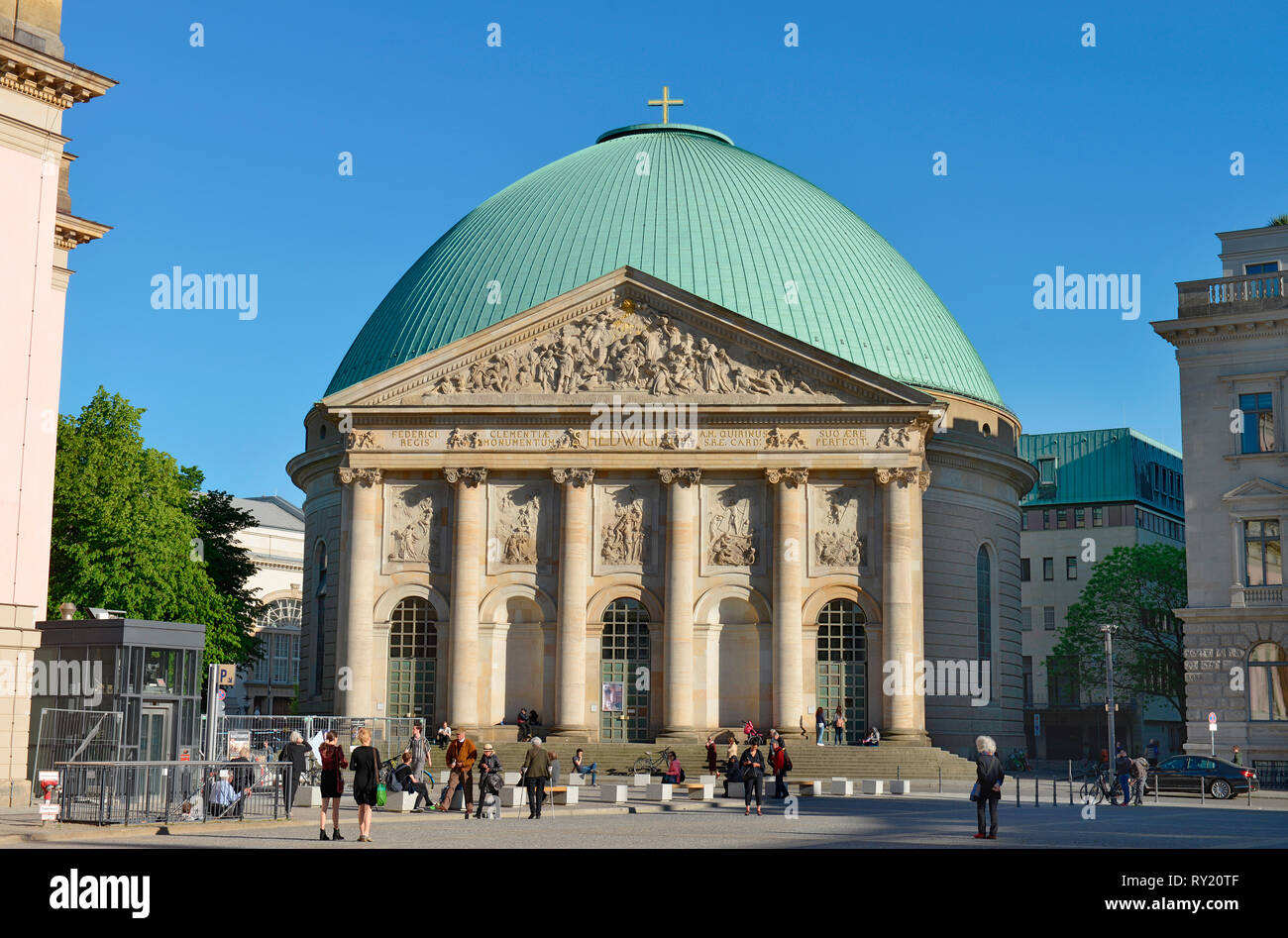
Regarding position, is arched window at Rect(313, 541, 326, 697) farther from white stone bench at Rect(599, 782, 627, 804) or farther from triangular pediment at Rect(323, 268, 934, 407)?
white stone bench at Rect(599, 782, 627, 804)

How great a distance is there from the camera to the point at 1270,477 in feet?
174

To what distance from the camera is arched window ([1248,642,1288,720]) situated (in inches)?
2030

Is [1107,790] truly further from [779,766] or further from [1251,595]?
[1251,595]

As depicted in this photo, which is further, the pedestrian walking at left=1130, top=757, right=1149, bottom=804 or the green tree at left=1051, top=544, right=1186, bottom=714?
the green tree at left=1051, top=544, right=1186, bottom=714

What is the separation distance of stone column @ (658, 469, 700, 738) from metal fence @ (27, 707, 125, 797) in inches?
932

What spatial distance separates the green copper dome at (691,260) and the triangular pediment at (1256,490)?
14.0 meters

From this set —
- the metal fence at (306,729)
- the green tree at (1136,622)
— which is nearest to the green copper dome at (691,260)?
the green tree at (1136,622)

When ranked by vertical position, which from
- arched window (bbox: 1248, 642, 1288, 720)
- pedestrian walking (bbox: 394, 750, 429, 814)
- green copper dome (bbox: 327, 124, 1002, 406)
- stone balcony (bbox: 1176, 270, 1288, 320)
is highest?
green copper dome (bbox: 327, 124, 1002, 406)

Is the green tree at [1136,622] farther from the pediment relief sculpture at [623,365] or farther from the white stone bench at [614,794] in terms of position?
the white stone bench at [614,794]

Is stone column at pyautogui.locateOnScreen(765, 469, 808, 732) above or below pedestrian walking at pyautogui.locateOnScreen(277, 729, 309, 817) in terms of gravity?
above

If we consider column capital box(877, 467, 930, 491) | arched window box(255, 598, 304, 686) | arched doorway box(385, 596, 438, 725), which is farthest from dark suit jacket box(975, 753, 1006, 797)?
arched window box(255, 598, 304, 686)

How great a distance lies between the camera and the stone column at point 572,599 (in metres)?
52.9

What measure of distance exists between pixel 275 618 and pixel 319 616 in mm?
47907
